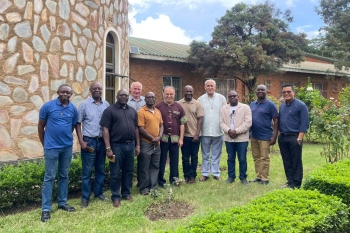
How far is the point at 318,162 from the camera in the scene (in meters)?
9.21

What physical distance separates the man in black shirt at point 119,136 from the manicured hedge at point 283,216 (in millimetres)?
2398

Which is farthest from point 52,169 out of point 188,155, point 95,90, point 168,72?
point 168,72

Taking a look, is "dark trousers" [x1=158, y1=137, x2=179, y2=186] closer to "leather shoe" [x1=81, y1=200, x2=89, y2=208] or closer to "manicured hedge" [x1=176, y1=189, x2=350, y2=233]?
"leather shoe" [x1=81, y1=200, x2=89, y2=208]

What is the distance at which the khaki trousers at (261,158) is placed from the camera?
6.46m

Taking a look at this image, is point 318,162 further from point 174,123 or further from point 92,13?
point 92,13

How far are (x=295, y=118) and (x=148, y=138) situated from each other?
8.65 feet

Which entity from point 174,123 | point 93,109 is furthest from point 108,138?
point 174,123

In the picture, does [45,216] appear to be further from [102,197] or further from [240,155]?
[240,155]

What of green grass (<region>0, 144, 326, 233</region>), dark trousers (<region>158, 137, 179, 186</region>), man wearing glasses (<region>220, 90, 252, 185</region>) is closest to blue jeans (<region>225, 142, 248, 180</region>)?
man wearing glasses (<region>220, 90, 252, 185</region>)

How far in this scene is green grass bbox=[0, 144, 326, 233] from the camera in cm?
425

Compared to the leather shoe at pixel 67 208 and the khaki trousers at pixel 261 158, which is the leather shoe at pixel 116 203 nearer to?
the leather shoe at pixel 67 208

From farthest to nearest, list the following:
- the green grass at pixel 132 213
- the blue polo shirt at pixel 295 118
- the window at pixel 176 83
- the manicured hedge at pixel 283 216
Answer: the window at pixel 176 83, the blue polo shirt at pixel 295 118, the green grass at pixel 132 213, the manicured hedge at pixel 283 216

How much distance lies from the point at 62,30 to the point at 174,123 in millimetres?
2692

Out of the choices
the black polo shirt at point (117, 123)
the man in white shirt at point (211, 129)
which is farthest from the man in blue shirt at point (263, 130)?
the black polo shirt at point (117, 123)
